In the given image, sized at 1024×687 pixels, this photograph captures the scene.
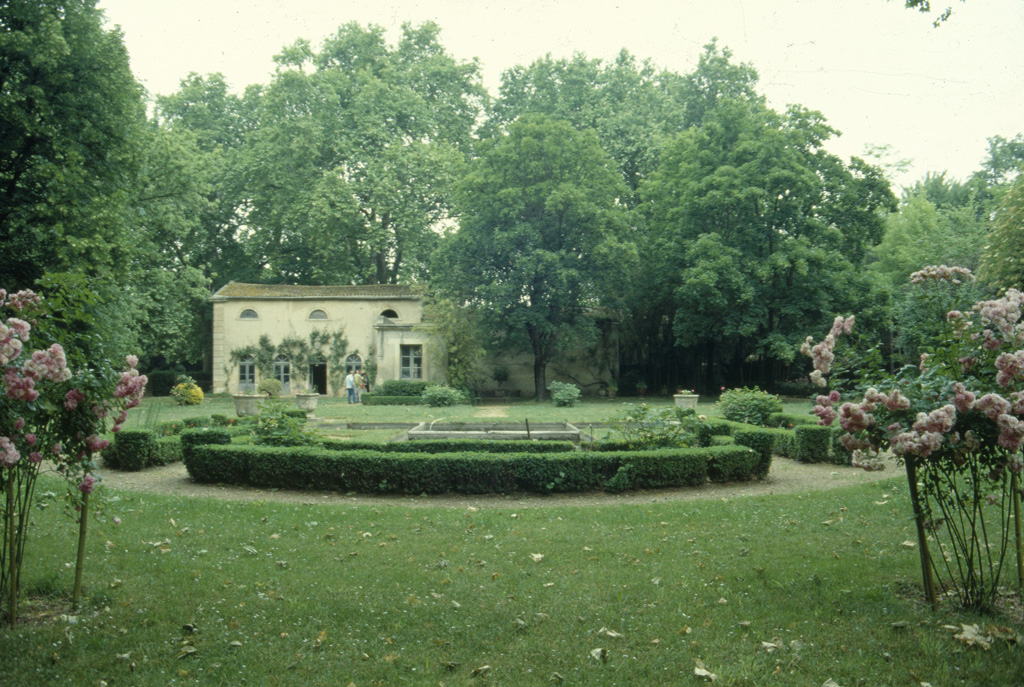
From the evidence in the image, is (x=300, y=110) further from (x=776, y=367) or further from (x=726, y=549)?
(x=726, y=549)

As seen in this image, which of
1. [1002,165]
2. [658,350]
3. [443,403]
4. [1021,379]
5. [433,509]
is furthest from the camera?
[1002,165]

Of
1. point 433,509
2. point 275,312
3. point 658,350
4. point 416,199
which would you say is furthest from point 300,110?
point 433,509

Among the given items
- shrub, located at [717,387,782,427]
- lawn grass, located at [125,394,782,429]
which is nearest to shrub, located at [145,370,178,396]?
lawn grass, located at [125,394,782,429]

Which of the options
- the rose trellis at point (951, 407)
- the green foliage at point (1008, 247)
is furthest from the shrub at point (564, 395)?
the rose trellis at point (951, 407)

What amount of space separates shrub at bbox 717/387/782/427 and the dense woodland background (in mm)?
8968

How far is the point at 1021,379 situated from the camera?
4465 millimetres

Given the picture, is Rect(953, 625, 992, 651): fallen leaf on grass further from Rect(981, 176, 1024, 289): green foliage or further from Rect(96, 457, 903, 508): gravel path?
Rect(981, 176, 1024, 289): green foliage

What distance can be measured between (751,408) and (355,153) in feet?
83.2

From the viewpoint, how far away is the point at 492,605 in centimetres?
529

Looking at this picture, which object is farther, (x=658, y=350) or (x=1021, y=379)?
(x=658, y=350)

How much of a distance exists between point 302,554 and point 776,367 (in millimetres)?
30433

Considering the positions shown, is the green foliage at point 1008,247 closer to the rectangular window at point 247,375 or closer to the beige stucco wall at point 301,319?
the beige stucco wall at point 301,319

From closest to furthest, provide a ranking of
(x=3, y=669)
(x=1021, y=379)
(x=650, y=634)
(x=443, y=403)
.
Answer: (x=3, y=669), (x=1021, y=379), (x=650, y=634), (x=443, y=403)

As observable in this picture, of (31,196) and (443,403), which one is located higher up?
(31,196)
